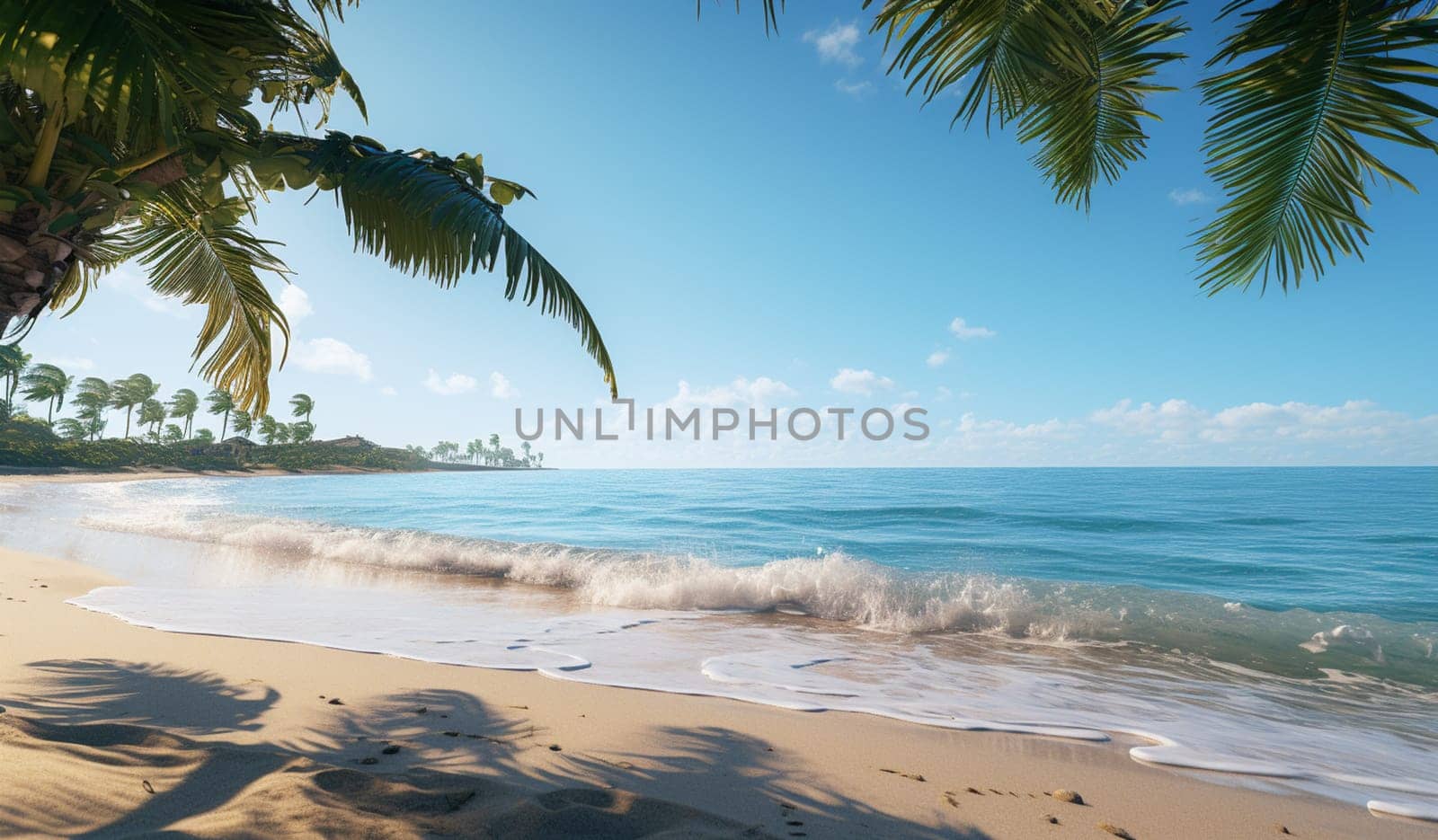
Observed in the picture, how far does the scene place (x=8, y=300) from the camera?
9.96ft

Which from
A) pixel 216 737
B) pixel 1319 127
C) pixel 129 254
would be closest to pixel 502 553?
pixel 129 254

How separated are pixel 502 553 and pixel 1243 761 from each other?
10.6 meters

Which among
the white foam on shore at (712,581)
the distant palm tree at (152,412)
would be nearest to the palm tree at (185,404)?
the distant palm tree at (152,412)

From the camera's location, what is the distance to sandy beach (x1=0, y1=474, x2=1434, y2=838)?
7.29ft

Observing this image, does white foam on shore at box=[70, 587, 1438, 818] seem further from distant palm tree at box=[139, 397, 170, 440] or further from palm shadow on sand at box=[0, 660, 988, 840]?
distant palm tree at box=[139, 397, 170, 440]

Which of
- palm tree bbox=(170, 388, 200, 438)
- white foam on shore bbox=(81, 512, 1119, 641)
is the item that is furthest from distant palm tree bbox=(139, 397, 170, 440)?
white foam on shore bbox=(81, 512, 1119, 641)

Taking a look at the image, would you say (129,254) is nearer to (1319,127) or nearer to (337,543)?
(1319,127)

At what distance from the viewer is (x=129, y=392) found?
7094 centimetres

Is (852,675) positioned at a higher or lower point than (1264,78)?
lower

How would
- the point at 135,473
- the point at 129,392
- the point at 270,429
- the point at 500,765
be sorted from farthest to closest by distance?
the point at 270,429 → the point at 129,392 → the point at 135,473 → the point at 500,765

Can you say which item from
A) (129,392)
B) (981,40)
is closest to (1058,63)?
(981,40)

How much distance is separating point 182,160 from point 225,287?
2.14 m

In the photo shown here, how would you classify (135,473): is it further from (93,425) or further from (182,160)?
(182,160)

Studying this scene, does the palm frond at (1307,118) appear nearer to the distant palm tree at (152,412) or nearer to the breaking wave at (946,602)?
the breaking wave at (946,602)
